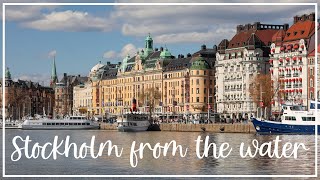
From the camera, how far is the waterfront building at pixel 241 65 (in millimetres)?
166250

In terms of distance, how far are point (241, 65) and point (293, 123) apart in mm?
62473

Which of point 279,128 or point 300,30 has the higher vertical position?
point 300,30

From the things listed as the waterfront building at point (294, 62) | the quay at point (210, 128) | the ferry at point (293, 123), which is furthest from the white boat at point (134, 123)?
the ferry at point (293, 123)

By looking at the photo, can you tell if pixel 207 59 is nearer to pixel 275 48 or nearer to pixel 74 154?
pixel 275 48

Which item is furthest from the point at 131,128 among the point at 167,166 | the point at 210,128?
the point at 167,166

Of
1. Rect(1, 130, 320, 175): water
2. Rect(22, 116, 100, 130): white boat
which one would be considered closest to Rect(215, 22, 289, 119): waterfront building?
Rect(22, 116, 100, 130): white boat

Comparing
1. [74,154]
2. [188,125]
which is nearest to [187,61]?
[188,125]

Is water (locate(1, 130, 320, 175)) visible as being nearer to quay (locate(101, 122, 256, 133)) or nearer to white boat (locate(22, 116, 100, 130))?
quay (locate(101, 122, 256, 133))

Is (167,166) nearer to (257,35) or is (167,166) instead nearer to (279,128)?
(279,128)

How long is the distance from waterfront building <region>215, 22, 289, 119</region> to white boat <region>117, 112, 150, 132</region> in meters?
22.2

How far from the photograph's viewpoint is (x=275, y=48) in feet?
517

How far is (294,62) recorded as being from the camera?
151 metres

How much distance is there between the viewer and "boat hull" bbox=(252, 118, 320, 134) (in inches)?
4215

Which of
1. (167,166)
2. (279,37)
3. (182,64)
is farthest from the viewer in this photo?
(182,64)
